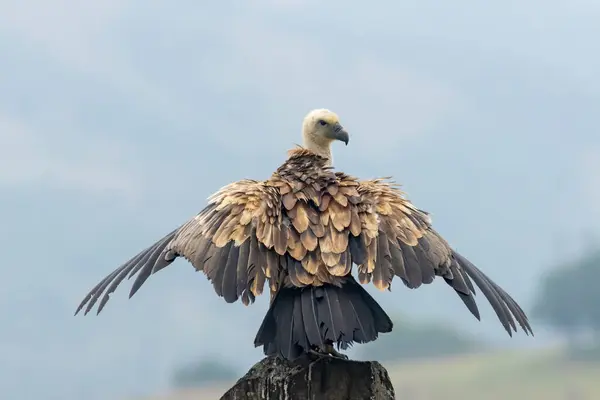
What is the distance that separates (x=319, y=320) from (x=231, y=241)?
3.28 ft

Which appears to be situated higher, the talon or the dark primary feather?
the dark primary feather

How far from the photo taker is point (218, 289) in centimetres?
712

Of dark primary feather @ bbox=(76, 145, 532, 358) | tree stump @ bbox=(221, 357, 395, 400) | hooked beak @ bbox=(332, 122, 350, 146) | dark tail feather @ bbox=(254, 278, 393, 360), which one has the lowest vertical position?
tree stump @ bbox=(221, 357, 395, 400)

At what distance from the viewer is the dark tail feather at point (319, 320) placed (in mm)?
6547

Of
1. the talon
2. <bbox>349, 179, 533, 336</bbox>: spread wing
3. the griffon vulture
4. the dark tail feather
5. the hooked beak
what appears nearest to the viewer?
the dark tail feather

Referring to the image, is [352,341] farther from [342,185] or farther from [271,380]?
[342,185]

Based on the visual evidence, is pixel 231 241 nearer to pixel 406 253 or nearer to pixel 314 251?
pixel 314 251

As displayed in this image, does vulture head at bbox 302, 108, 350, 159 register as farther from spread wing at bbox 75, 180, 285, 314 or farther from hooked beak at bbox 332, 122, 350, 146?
spread wing at bbox 75, 180, 285, 314

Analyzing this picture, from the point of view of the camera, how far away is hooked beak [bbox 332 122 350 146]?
A: 9531 mm

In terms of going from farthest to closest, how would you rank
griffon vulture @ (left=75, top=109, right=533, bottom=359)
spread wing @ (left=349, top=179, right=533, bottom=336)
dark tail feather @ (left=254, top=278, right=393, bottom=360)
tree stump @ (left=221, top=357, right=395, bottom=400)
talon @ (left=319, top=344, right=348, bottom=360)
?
1. spread wing @ (left=349, top=179, right=533, bottom=336)
2. talon @ (left=319, top=344, right=348, bottom=360)
3. griffon vulture @ (left=75, top=109, right=533, bottom=359)
4. dark tail feather @ (left=254, top=278, right=393, bottom=360)
5. tree stump @ (left=221, top=357, right=395, bottom=400)

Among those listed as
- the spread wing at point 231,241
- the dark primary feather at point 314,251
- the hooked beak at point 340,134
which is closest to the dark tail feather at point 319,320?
the dark primary feather at point 314,251

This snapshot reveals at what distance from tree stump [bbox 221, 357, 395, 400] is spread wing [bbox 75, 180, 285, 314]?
100 cm

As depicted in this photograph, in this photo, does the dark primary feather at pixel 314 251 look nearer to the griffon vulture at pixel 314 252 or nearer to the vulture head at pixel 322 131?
the griffon vulture at pixel 314 252

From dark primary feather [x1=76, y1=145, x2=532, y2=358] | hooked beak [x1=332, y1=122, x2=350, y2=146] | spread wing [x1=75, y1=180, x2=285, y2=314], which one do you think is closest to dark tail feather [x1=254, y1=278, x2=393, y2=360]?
dark primary feather [x1=76, y1=145, x2=532, y2=358]
